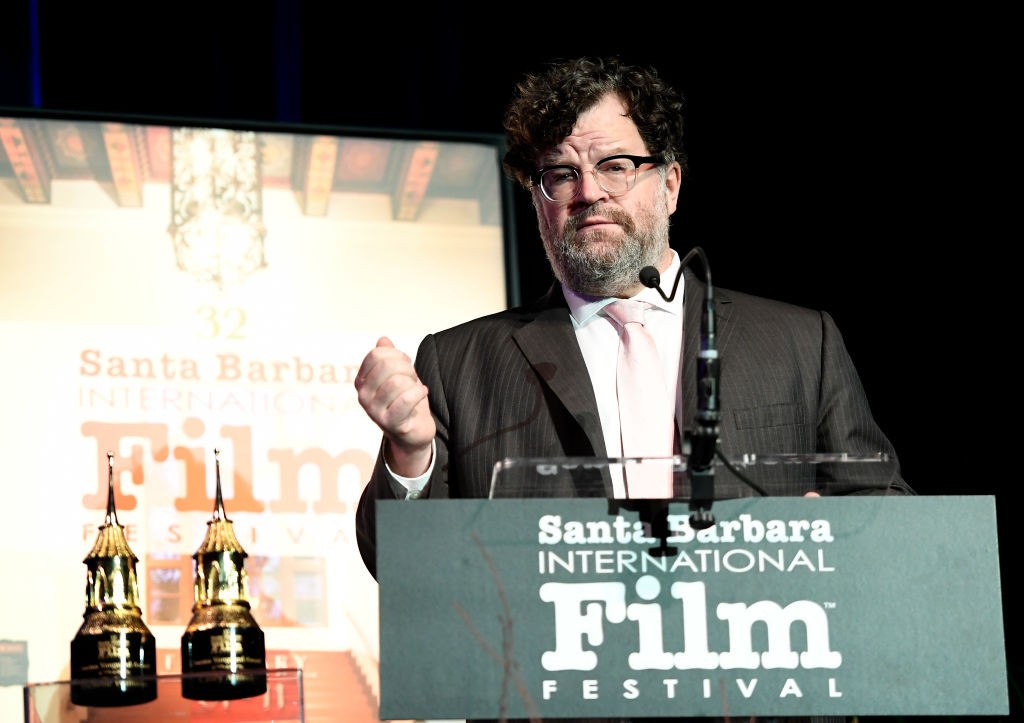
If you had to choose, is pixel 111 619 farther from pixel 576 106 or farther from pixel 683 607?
pixel 683 607

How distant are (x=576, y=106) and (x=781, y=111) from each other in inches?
76.2

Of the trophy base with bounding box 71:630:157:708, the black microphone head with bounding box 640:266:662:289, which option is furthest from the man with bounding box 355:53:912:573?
the trophy base with bounding box 71:630:157:708

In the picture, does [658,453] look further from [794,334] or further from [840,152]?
[840,152]

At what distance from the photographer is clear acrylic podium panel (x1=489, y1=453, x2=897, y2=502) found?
4.40 feet

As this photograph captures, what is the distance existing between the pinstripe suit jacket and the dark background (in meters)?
1.67

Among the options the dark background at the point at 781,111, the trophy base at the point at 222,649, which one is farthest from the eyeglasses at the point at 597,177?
the dark background at the point at 781,111

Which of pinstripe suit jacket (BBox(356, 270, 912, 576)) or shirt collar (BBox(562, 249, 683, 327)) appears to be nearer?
pinstripe suit jacket (BBox(356, 270, 912, 576))

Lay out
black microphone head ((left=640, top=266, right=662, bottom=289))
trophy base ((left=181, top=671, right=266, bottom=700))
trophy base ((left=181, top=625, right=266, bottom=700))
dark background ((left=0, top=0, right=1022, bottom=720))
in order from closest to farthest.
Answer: black microphone head ((left=640, top=266, right=662, bottom=289)) < trophy base ((left=181, top=671, right=266, bottom=700)) < trophy base ((left=181, top=625, right=266, bottom=700)) < dark background ((left=0, top=0, right=1022, bottom=720))

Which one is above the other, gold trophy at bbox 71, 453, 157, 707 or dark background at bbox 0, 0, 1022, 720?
dark background at bbox 0, 0, 1022, 720

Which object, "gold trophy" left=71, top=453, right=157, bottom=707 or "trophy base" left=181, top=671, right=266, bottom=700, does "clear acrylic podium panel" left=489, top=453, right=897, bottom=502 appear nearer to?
"trophy base" left=181, top=671, right=266, bottom=700

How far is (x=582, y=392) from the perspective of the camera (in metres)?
1.88

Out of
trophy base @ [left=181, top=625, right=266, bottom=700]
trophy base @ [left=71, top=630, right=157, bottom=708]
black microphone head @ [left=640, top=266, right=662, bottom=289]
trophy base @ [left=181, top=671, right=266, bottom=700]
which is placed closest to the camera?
black microphone head @ [left=640, top=266, right=662, bottom=289]

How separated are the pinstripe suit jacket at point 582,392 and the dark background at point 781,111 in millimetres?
1671

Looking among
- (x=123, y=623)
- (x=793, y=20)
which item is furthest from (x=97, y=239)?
(x=793, y=20)
